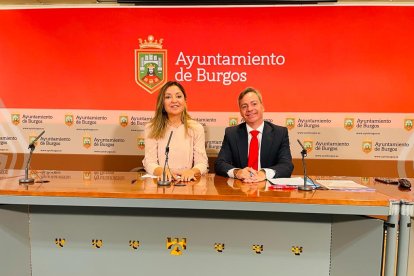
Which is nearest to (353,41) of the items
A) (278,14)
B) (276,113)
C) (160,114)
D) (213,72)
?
(278,14)

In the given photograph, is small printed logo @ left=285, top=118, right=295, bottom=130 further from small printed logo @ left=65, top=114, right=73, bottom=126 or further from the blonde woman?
small printed logo @ left=65, top=114, right=73, bottom=126

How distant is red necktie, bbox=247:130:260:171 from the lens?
2.46 metres

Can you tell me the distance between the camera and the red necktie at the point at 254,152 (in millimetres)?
2455

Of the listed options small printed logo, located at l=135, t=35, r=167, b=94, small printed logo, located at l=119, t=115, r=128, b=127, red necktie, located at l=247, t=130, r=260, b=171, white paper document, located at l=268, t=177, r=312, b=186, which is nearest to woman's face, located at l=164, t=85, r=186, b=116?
red necktie, located at l=247, t=130, r=260, b=171

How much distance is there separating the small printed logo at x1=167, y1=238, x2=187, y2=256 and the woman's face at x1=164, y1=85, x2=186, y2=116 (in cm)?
96

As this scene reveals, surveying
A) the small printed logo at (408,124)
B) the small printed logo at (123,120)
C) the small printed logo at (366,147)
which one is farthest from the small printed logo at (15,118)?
the small printed logo at (408,124)

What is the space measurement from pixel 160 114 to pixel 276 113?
1435mm

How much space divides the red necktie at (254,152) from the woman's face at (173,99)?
0.57 metres

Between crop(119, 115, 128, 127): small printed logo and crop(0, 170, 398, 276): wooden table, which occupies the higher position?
crop(119, 115, 128, 127): small printed logo

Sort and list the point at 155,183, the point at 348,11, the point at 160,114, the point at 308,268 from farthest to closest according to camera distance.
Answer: the point at 348,11, the point at 160,114, the point at 155,183, the point at 308,268

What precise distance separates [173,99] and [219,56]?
120 centimetres

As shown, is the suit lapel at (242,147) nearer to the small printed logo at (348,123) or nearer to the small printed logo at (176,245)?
the small printed logo at (176,245)

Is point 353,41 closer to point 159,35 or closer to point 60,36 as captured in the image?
point 159,35

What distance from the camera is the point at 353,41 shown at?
11.0 feet
